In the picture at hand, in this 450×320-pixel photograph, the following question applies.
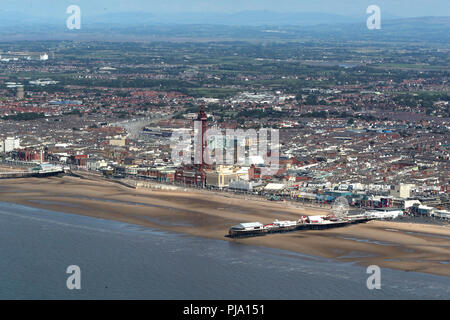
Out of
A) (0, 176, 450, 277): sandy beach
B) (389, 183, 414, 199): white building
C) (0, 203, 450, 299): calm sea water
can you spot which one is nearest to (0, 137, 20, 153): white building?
(0, 176, 450, 277): sandy beach

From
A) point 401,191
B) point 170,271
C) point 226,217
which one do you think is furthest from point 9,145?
point 170,271

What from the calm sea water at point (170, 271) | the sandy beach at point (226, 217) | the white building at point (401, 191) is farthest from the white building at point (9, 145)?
the white building at point (401, 191)

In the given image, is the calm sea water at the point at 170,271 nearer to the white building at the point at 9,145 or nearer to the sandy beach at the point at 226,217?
the sandy beach at the point at 226,217

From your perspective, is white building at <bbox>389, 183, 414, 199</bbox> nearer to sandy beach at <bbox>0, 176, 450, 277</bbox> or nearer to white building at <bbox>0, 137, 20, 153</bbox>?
sandy beach at <bbox>0, 176, 450, 277</bbox>

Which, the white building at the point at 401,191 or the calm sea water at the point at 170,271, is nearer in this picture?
the calm sea water at the point at 170,271

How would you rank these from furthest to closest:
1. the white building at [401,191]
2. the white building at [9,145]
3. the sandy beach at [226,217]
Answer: the white building at [9,145], the white building at [401,191], the sandy beach at [226,217]

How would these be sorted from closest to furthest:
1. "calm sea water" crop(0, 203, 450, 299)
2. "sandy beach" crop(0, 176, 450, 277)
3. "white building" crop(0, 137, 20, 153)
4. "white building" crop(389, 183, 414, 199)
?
"calm sea water" crop(0, 203, 450, 299) < "sandy beach" crop(0, 176, 450, 277) < "white building" crop(389, 183, 414, 199) < "white building" crop(0, 137, 20, 153)

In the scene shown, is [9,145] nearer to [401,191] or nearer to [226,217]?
[226,217]
